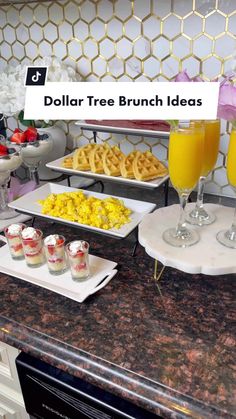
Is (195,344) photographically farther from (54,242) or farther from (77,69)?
(77,69)

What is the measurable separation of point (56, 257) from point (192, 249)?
30cm

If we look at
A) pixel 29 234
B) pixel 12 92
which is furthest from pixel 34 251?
pixel 12 92

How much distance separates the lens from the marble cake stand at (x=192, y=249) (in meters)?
0.73

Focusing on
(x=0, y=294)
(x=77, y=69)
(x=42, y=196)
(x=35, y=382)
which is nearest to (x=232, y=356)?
(x=35, y=382)

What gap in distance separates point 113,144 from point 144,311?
763mm

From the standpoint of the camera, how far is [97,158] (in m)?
1.07

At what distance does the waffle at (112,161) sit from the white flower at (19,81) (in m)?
0.33

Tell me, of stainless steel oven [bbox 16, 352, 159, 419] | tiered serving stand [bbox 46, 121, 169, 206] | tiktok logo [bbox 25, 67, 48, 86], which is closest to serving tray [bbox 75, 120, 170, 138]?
tiered serving stand [bbox 46, 121, 169, 206]

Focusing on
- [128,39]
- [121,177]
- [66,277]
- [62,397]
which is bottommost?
[62,397]

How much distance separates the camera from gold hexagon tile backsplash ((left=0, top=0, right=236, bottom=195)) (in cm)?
105

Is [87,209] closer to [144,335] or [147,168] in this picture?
[147,168]

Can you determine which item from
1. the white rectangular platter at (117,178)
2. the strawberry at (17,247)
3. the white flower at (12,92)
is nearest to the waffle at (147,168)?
the white rectangular platter at (117,178)

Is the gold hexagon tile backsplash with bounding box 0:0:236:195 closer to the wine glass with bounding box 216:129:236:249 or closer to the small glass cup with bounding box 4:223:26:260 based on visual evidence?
the wine glass with bounding box 216:129:236:249

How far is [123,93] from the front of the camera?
0.71 m
